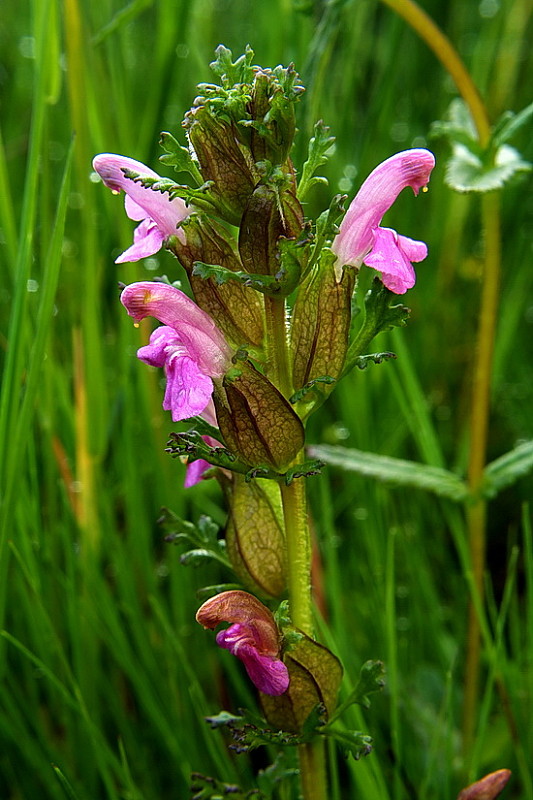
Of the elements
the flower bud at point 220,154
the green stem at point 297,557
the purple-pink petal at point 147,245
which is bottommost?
the green stem at point 297,557

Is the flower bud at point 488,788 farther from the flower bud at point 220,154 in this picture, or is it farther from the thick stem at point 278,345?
the flower bud at point 220,154

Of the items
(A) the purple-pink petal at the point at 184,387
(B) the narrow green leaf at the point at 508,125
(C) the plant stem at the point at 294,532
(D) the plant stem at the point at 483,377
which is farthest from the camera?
(D) the plant stem at the point at 483,377

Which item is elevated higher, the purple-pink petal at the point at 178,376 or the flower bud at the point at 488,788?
the purple-pink petal at the point at 178,376

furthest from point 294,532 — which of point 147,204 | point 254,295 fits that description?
point 147,204

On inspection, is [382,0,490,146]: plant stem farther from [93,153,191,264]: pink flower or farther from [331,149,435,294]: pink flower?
[93,153,191,264]: pink flower

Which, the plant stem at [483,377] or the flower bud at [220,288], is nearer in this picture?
the flower bud at [220,288]

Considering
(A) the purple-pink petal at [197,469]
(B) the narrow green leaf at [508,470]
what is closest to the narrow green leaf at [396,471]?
(B) the narrow green leaf at [508,470]

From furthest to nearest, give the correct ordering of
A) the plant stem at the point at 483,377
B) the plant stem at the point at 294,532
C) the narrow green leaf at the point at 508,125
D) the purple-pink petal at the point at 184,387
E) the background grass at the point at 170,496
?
the plant stem at the point at 483,377 → the narrow green leaf at the point at 508,125 → the background grass at the point at 170,496 → the plant stem at the point at 294,532 → the purple-pink petal at the point at 184,387
